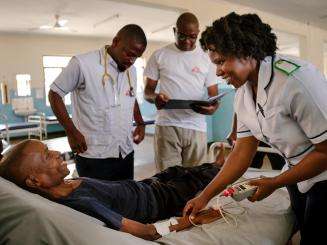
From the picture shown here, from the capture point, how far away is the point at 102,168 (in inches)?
79.2

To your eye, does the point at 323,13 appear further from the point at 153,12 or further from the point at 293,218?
the point at 293,218

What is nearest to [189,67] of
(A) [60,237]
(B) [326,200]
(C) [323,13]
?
(B) [326,200]

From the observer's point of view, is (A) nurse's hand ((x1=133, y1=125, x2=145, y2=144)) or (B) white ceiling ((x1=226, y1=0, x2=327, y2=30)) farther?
(B) white ceiling ((x1=226, y1=0, x2=327, y2=30))

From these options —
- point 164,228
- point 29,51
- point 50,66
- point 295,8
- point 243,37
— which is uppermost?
point 295,8

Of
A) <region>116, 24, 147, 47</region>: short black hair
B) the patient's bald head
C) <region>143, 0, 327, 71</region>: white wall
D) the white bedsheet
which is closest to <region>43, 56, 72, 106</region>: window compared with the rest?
<region>143, 0, 327, 71</region>: white wall

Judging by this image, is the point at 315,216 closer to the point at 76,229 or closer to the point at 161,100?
the point at 76,229

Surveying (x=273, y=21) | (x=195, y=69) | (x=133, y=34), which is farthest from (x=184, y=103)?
(x=273, y=21)

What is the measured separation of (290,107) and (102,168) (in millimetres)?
1226

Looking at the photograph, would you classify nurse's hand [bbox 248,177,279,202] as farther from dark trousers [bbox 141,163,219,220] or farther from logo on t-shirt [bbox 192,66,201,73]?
logo on t-shirt [bbox 192,66,201,73]

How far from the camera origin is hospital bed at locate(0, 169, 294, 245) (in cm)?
95

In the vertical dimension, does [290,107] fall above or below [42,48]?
below

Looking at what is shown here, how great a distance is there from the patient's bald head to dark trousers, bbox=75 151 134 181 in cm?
49

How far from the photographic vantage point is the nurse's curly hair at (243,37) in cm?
115

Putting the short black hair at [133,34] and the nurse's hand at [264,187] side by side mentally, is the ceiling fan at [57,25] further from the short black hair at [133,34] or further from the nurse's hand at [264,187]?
→ the nurse's hand at [264,187]
